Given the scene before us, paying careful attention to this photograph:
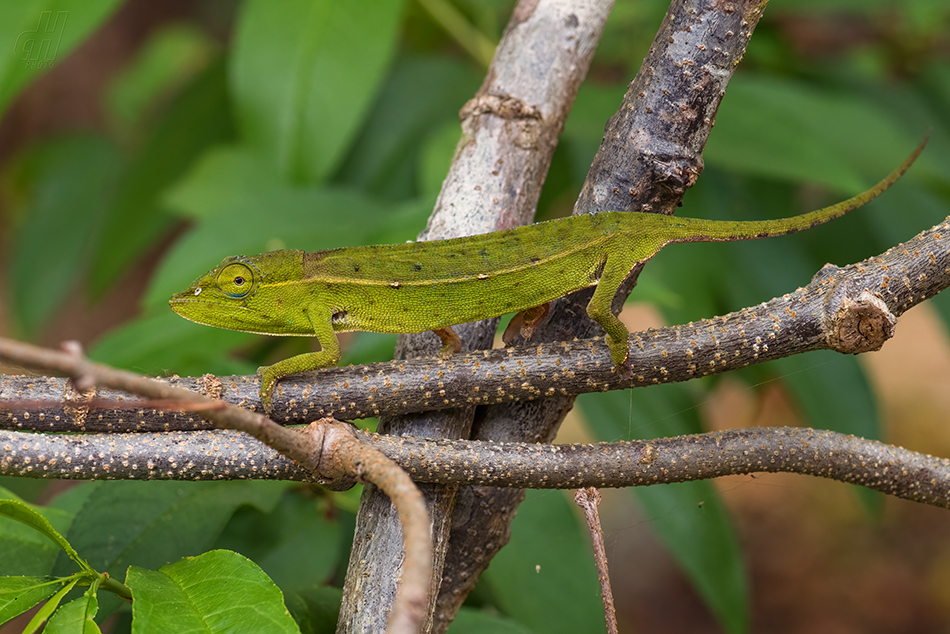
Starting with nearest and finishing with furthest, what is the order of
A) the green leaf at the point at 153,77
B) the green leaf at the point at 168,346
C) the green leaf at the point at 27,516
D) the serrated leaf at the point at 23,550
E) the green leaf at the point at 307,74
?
the green leaf at the point at 27,516 → the serrated leaf at the point at 23,550 → the green leaf at the point at 168,346 → the green leaf at the point at 307,74 → the green leaf at the point at 153,77

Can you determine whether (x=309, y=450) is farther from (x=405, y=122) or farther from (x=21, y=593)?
(x=405, y=122)

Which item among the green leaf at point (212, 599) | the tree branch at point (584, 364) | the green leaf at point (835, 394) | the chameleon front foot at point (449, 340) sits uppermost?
the green leaf at point (835, 394)

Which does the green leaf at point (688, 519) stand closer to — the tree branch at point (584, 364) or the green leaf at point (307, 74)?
the tree branch at point (584, 364)

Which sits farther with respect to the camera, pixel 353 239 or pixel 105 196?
pixel 105 196

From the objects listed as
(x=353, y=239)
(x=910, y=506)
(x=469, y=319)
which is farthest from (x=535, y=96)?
(x=910, y=506)

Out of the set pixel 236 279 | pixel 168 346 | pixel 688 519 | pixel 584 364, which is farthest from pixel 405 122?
pixel 584 364

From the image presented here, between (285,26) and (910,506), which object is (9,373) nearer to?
(285,26)

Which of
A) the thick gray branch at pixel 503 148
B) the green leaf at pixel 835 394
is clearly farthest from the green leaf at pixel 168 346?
the green leaf at pixel 835 394

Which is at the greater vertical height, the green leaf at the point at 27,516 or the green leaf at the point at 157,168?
the green leaf at the point at 157,168
